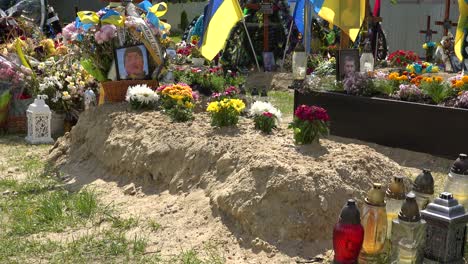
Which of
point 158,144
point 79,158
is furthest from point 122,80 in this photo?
point 158,144

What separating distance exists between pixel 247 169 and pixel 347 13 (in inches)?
257

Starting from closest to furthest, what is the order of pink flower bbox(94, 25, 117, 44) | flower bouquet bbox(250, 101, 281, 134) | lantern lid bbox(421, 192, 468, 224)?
lantern lid bbox(421, 192, 468, 224)
flower bouquet bbox(250, 101, 281, 134)
pink flower bbox(94, 25, 117, 44)

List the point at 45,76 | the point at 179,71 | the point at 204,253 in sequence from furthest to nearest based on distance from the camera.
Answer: the point at 45,76, the point at 179,71, the point at 204,253

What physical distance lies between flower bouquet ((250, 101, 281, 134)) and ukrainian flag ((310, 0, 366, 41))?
5.02 m

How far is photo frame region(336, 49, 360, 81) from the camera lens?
1017 centimetres

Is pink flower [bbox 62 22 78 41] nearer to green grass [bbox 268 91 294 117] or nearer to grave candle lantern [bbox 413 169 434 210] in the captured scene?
green grass [bbox 268 91 294 117]

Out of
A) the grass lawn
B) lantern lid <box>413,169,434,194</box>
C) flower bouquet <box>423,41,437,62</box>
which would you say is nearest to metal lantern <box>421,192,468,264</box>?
lantern lid <box>413,169,434,194</box>

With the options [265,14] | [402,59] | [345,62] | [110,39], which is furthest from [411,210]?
[265,14]

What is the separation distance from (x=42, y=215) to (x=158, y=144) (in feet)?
4.54

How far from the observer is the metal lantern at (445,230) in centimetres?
380

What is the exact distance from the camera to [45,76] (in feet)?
35.1

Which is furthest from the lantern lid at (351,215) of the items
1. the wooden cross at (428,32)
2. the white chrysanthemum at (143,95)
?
the wooden cross at (428,32)

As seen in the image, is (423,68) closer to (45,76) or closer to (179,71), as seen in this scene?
(179,71)

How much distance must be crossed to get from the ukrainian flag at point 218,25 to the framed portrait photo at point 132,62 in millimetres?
1322
